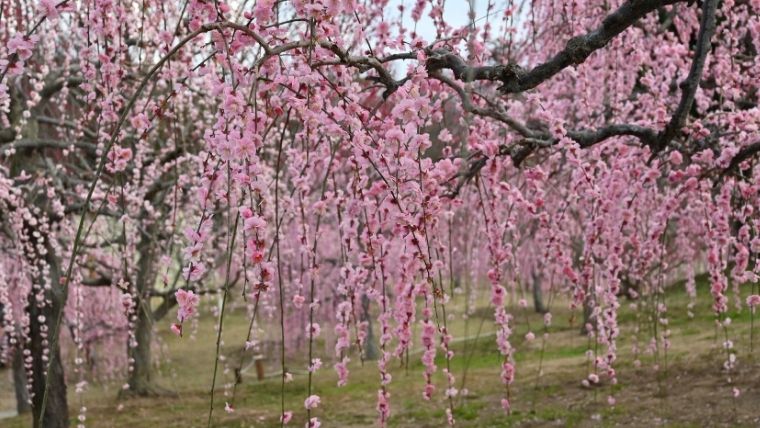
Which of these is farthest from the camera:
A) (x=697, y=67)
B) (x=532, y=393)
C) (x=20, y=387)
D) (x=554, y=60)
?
(x=20, y=387)

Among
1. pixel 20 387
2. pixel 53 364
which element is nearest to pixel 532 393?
pixel 53 364

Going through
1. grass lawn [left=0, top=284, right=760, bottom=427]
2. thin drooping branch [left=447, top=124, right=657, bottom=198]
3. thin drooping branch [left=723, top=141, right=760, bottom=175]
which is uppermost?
thin drooping branch [left=447, top=124, right=657, bottom=198]

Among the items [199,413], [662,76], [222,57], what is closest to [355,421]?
[199,413]

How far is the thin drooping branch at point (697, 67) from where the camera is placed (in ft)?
11.8

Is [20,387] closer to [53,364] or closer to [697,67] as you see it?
[53,364]

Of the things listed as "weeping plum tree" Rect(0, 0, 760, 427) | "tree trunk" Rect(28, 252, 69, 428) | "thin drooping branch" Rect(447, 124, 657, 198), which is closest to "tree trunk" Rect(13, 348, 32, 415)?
"tree trunk" Rect(28, 252, 69, 428)

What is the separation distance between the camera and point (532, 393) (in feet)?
32.5

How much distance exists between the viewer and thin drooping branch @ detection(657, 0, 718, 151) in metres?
3.58

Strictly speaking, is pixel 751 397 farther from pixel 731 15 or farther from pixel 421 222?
pixel 421 222

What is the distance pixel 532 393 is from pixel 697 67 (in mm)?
6808

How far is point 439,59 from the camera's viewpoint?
3.36 meters

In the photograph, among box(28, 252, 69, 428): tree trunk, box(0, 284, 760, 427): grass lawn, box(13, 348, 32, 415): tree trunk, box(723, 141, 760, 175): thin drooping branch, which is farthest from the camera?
box(13, 348, 32, 415): tree trunk

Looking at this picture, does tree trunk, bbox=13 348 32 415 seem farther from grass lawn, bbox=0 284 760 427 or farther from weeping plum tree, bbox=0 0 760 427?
weeping plum tree, bbox=0 0 760 427

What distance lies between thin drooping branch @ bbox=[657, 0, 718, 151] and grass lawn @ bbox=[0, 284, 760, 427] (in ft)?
4.04
